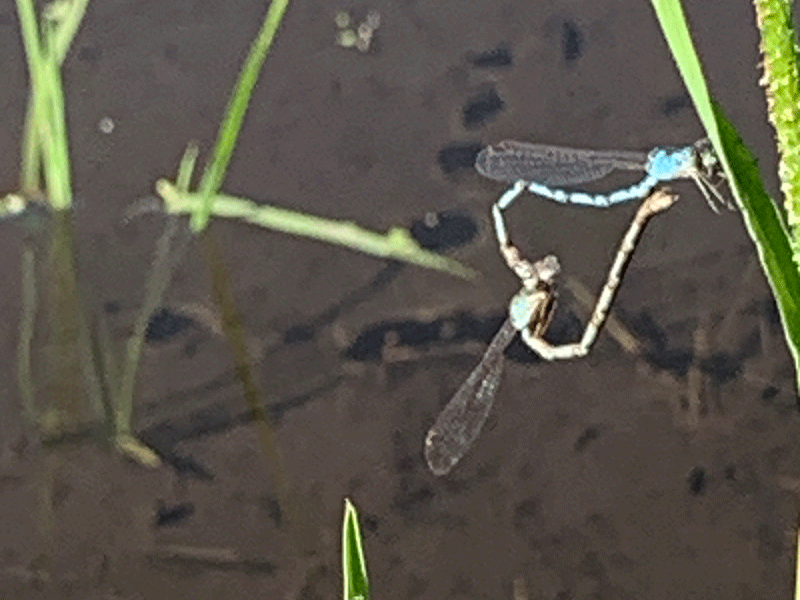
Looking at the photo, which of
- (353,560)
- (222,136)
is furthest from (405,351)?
(353,560)

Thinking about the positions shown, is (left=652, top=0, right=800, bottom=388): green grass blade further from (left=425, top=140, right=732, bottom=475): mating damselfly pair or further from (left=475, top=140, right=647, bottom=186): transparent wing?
(left=475, top=140, right=647, bottom=186): transparent wing

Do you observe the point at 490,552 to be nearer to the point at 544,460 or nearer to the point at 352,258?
the point at 544,460

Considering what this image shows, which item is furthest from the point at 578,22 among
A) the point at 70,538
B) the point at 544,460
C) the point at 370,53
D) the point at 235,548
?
the point at 70,538

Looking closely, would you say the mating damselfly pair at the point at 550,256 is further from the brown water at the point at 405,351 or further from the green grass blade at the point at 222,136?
the green grass blade at the point at 222,136

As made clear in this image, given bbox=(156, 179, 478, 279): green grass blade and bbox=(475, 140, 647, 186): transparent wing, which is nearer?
bbox=(475, 140, 647, 186): transparent wing

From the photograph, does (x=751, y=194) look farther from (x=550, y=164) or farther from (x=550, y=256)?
(x=550, y=256)

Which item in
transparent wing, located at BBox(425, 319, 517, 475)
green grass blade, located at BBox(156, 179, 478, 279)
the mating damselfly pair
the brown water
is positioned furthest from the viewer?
green grass blade, located at BBox(156, 179, 478, 279)

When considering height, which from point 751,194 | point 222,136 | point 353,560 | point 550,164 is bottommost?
point 353,560

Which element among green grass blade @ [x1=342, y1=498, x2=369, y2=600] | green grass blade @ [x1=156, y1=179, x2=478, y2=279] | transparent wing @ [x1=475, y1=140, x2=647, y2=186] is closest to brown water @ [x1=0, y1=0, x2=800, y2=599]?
green grass blade @ [x1=156, y1=179, x2=478, y2=279]
